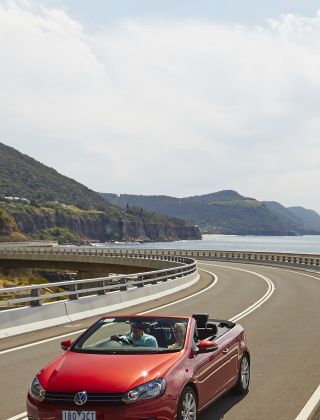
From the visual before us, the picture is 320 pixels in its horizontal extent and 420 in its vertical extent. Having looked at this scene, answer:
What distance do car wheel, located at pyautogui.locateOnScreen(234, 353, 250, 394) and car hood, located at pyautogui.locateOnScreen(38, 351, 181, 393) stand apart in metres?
2.32

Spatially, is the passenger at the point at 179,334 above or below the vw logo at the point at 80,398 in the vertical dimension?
above

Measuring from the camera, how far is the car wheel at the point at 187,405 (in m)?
6.64

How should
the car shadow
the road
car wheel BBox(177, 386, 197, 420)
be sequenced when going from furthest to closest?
the road, the car shadow, car wheel BBox(177, 386, 197, 420)

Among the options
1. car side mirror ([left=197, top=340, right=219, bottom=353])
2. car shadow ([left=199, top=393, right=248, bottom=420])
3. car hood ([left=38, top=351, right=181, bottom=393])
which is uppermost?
car side mirror ([left=197, top=340, right=219, bottom=353])

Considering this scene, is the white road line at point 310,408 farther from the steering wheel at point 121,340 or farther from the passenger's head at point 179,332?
the steering wheel at point 121,340

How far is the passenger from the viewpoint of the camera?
297 inches

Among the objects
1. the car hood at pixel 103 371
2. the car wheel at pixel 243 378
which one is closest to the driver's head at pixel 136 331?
the car hood at pixel 103 371

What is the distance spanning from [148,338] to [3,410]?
89.8 inches

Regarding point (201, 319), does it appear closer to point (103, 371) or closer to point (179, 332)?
point (179, 332)

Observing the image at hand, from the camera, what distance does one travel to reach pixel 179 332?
770cm

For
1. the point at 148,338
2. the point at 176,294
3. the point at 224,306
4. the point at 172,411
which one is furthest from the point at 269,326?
the point at 176,294

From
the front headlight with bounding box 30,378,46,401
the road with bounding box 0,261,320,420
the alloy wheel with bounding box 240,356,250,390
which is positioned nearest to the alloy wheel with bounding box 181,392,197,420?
the road with bounding box 0,261,320,420

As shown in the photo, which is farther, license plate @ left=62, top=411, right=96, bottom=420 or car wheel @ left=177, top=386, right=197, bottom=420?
car wheel @ left=177, top=386, right=197, bottom=420

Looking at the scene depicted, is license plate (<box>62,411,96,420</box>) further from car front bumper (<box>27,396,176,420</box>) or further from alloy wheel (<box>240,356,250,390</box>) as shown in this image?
alloy wheel (<box>240,356,250,390</box>)
